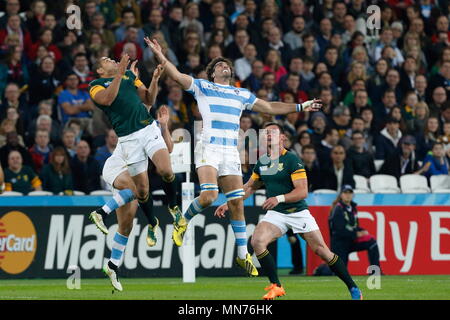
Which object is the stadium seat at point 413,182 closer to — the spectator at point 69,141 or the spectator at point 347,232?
the spectator at point 347,232

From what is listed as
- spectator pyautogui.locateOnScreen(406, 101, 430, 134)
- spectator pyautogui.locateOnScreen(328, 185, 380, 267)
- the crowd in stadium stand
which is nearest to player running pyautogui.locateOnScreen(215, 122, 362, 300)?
spectator pyautogui.locateOnScreen(328, 185, 380, 267)

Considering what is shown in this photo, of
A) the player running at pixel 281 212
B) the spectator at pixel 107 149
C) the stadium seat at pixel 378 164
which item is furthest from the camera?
the stadium seat at pixel 378 164

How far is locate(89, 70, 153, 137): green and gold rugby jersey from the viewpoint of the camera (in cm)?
1669

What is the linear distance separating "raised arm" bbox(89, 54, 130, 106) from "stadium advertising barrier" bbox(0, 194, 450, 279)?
16.9ft

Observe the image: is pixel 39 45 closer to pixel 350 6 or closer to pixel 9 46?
pixel 9 46

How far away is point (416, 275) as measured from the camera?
2236 cm

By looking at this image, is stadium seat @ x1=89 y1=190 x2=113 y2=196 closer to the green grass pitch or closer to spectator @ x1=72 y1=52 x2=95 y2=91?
the green grass pitch

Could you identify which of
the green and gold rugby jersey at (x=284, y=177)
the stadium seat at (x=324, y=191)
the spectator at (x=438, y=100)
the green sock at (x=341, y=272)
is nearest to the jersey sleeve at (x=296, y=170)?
the green and gold rugby jersey at (x=284, y=177)

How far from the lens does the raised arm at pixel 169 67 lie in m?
15.6

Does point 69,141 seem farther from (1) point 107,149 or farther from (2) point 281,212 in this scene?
(2) point 281,212

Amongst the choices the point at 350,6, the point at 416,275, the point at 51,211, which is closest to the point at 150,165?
the point at 51,211

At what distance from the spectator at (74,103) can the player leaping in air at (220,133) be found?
7.43 metres

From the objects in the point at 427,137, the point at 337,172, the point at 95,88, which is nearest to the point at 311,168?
the point at 337,172

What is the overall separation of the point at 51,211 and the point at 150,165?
244 cm
